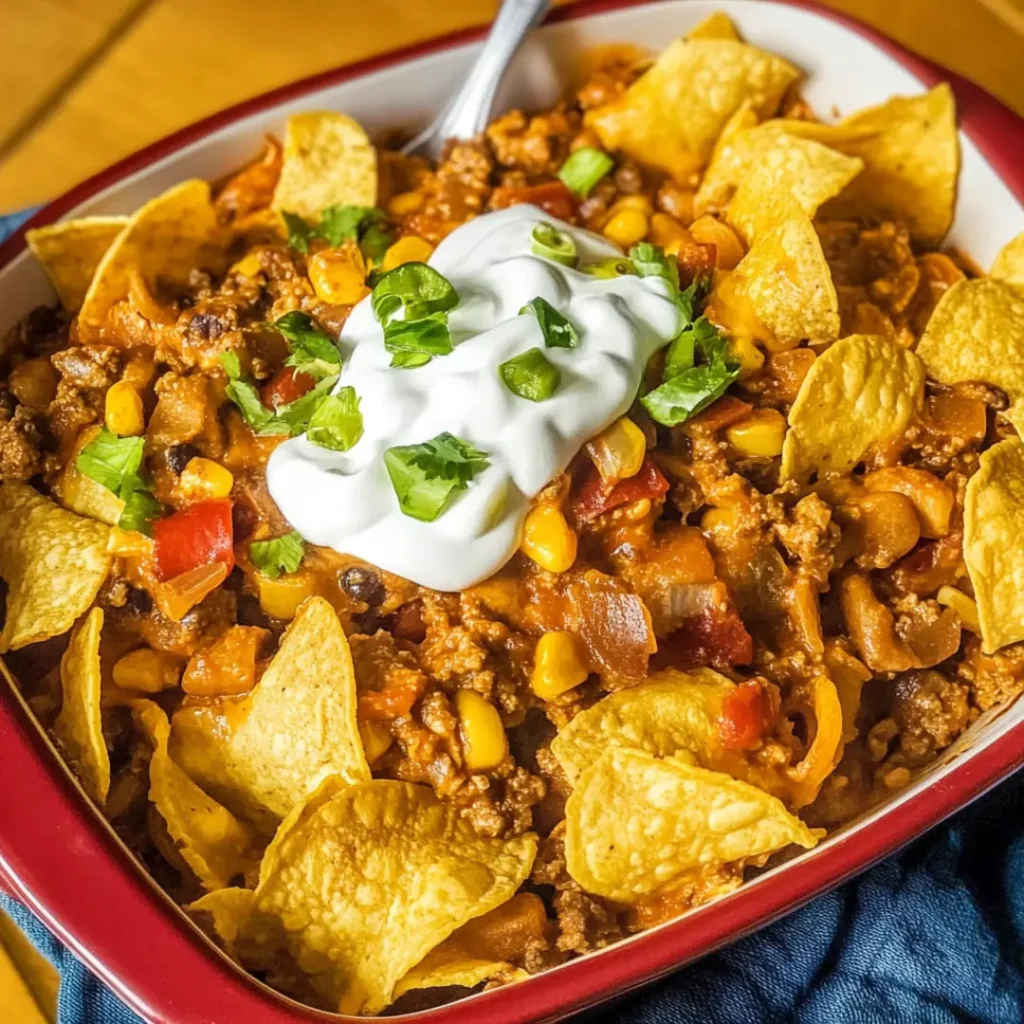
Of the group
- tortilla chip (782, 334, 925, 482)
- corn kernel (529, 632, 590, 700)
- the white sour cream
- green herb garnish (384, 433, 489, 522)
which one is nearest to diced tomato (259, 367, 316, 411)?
the white sour cream

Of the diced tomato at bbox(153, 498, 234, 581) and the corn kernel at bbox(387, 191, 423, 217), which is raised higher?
the corn kernel at bbox(387, 191, 423, 217)

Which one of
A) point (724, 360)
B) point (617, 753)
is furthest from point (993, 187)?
point (617, 753)

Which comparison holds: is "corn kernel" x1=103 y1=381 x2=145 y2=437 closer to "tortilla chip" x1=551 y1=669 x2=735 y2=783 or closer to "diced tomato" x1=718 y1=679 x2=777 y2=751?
"tortilla chip" x1=551 y1=669 x2=735 y2=783

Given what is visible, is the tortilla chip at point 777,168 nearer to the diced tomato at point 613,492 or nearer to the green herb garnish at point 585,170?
the green herb garnish at point 585,170

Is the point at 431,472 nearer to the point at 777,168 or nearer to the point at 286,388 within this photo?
the point at 286,388

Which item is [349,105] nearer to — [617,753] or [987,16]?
[617,753]
